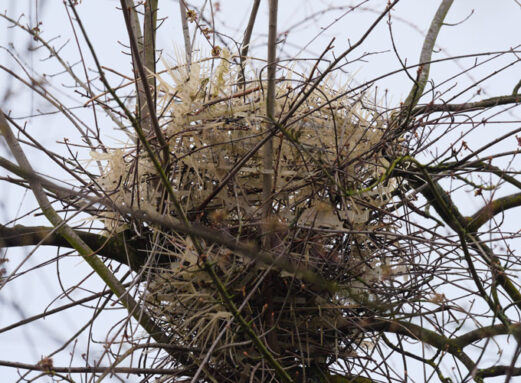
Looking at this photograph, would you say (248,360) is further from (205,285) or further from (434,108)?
(434,108)

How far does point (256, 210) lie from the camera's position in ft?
4.84

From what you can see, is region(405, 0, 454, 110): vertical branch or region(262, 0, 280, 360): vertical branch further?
region(405, 0, 454, 110): vertical branch

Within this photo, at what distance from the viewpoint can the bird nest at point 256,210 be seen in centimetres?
148

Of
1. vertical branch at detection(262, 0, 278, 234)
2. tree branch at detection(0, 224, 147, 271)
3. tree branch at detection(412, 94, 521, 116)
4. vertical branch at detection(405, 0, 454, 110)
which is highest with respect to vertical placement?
vertical branch at detection(405, 0, 454, 110)

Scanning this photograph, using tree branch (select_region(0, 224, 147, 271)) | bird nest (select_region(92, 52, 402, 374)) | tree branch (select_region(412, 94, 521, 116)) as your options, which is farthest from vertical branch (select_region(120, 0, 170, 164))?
tree branch (select_region(412, 94, 521, 116))

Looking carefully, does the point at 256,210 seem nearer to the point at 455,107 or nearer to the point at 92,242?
the point at 92,242

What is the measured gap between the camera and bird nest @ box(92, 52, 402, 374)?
1.48m

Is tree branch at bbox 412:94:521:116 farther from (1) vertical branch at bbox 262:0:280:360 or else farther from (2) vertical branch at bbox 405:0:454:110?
(1) vertical branch at bbox 262:0:280:360

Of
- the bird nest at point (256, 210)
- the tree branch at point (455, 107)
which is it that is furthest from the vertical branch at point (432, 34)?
the bird nest at point (256, 210)

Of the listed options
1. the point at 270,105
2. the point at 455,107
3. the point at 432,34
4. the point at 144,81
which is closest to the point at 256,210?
the point at 270,105

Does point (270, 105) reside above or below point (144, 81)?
above

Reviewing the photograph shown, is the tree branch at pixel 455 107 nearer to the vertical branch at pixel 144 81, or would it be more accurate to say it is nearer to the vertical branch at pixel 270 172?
the vertical branch at pixel 270 172

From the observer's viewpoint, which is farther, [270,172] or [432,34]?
[432,34]

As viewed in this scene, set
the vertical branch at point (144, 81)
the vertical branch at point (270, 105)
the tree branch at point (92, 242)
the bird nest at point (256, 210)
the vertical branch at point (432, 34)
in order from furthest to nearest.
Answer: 1. the vertical branch at point (432, 34)
2. the tree branch at point (92, 242)
3. the bird nest at point (256, 210)
4. the vertical branch at point (270, 105)
5. the vertical branch at point (144, 81)
